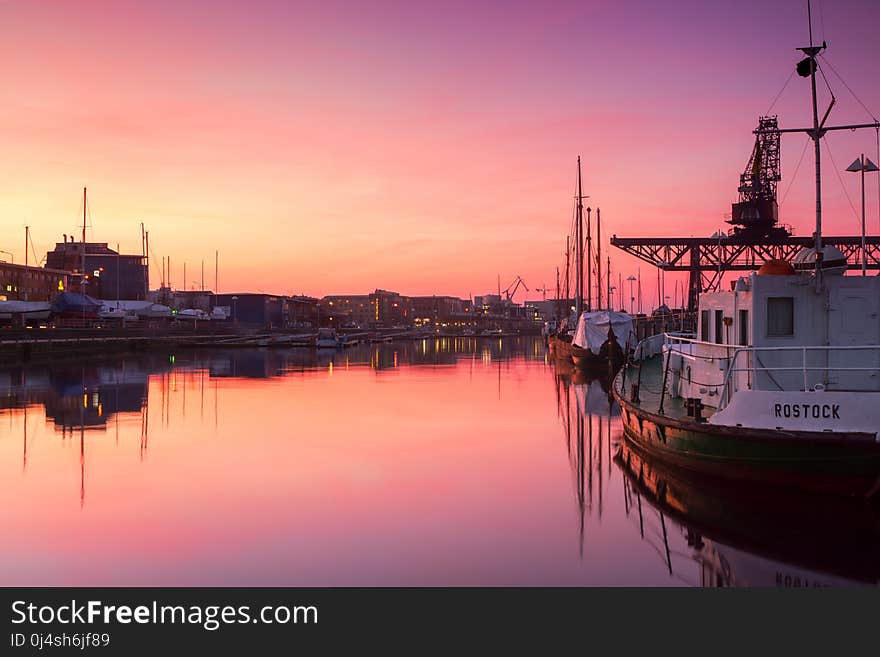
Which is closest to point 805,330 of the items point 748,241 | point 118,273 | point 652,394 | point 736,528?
point 736,528

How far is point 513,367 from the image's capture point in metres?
66.4

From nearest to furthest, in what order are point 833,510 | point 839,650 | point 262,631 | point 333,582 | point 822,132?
point 839,650, point 262,631, point 333,582, point 833,510, point 822,132

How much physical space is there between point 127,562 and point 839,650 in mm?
10251

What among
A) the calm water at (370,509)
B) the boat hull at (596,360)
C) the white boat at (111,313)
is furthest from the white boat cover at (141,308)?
the calm water at (370,509)

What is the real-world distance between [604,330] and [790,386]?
130 ft

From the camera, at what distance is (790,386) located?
643 inches

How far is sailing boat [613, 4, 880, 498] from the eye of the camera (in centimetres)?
1402

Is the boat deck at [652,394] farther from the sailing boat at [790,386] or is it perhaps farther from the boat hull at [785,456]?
the boat hull at [785,456]

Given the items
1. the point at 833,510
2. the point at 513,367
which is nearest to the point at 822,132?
the point at 833,510

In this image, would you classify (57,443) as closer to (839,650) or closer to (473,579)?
(473,579)

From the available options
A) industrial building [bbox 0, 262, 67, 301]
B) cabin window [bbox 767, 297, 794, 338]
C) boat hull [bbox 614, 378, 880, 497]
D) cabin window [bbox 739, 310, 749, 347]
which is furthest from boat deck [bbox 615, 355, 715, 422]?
industrial building [bbox 0, 262, 67, 301]

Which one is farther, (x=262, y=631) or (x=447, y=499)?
(x=447, y=499)

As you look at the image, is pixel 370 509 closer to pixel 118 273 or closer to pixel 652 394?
pixel 652 394

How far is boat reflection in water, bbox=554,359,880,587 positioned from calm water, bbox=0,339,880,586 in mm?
48
